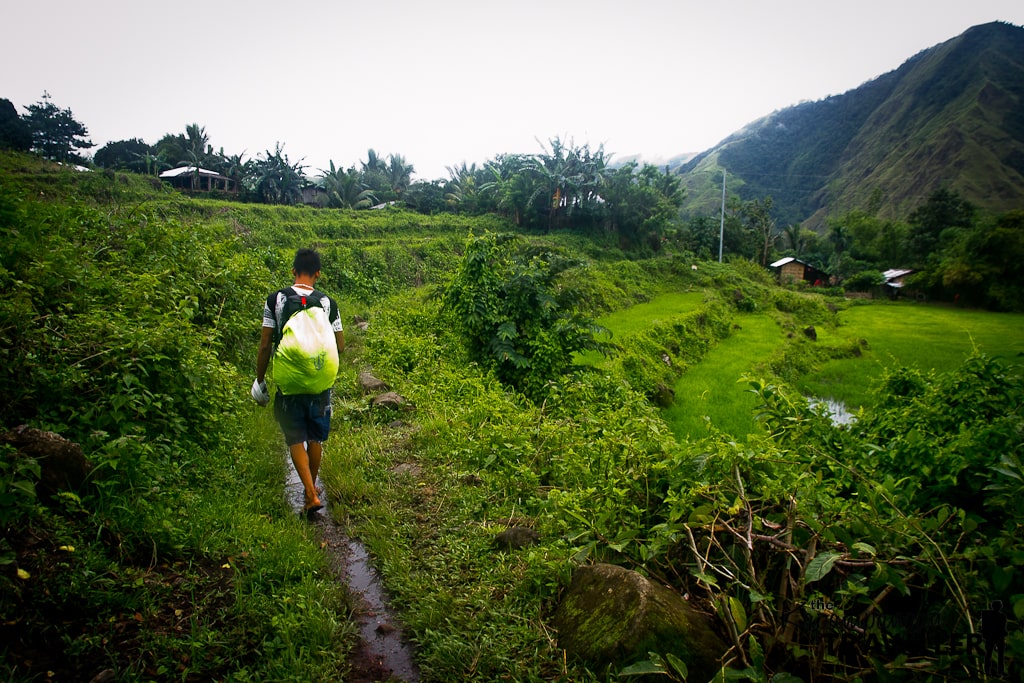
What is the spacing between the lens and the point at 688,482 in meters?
2.53

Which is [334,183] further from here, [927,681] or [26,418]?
[927,681]

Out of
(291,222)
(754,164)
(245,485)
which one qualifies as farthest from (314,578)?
(754,164)

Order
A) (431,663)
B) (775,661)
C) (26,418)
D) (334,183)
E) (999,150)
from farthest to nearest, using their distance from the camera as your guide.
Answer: (334,183), (999,150), (26,418), (431,663), (775,661)

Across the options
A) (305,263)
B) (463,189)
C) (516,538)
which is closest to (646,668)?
(516,538)

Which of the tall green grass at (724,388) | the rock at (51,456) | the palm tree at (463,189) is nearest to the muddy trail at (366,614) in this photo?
the rock at (51,456)

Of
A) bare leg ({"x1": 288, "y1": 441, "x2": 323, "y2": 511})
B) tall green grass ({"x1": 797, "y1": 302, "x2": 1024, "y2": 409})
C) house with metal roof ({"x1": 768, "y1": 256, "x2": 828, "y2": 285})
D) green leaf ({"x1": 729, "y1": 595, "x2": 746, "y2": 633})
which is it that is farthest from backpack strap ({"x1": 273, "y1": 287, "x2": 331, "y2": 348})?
house with metal roof ({"x1": 768, "y1": 256, "x2": 828, "y2": 285})

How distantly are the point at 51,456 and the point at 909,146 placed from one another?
57805 mm

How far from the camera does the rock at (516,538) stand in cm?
282

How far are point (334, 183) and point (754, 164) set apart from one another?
8763 cm

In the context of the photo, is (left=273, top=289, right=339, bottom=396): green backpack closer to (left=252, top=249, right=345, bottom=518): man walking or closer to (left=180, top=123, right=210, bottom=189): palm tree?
(left=252, top=249, right=345, bottom=518): man walking

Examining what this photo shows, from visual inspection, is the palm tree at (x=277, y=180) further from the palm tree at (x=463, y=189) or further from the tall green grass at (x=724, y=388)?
the tall green grass at (x=724, y=388)

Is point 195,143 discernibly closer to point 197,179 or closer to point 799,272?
point 197,179

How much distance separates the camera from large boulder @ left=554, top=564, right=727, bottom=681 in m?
1.82

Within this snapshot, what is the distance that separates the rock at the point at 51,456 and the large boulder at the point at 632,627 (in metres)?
2.48
